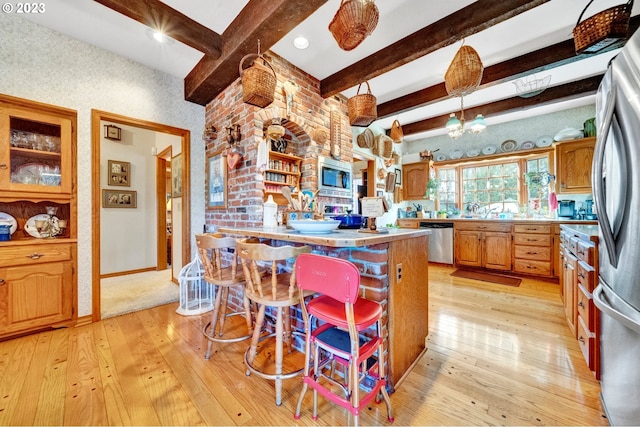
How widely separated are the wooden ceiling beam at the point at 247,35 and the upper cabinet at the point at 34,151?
4.45ft

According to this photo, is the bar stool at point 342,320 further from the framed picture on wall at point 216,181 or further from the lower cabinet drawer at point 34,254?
the lower cabinet drawer at point 34,254

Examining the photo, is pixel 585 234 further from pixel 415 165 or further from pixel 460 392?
pixel 415 165

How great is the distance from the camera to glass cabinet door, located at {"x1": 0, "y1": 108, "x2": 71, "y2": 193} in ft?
6.87

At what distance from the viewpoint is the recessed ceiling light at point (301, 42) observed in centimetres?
247

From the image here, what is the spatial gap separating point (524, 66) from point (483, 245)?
2.75m

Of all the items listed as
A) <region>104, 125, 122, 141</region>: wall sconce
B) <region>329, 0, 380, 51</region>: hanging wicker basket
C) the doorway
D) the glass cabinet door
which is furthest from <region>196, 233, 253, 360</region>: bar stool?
<region>104, 125, 122, 141</region>: wall sconce

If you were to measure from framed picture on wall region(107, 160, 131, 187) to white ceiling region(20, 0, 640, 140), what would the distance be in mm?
2109

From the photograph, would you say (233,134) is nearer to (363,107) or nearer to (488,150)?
(363,107)

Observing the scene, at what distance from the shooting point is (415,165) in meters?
5.51

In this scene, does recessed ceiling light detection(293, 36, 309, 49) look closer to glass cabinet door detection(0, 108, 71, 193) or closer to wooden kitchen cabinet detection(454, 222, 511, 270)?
glass cabinet door detection(0, 108, 71, 193)

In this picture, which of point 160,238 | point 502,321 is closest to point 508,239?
point 502,321

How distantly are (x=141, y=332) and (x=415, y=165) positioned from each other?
5.48 metres

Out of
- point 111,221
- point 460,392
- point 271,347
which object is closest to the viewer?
point 460,392

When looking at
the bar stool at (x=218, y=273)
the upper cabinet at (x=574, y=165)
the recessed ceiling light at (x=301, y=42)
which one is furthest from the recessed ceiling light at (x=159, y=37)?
the upper cabinet at (x=574, y=165)
